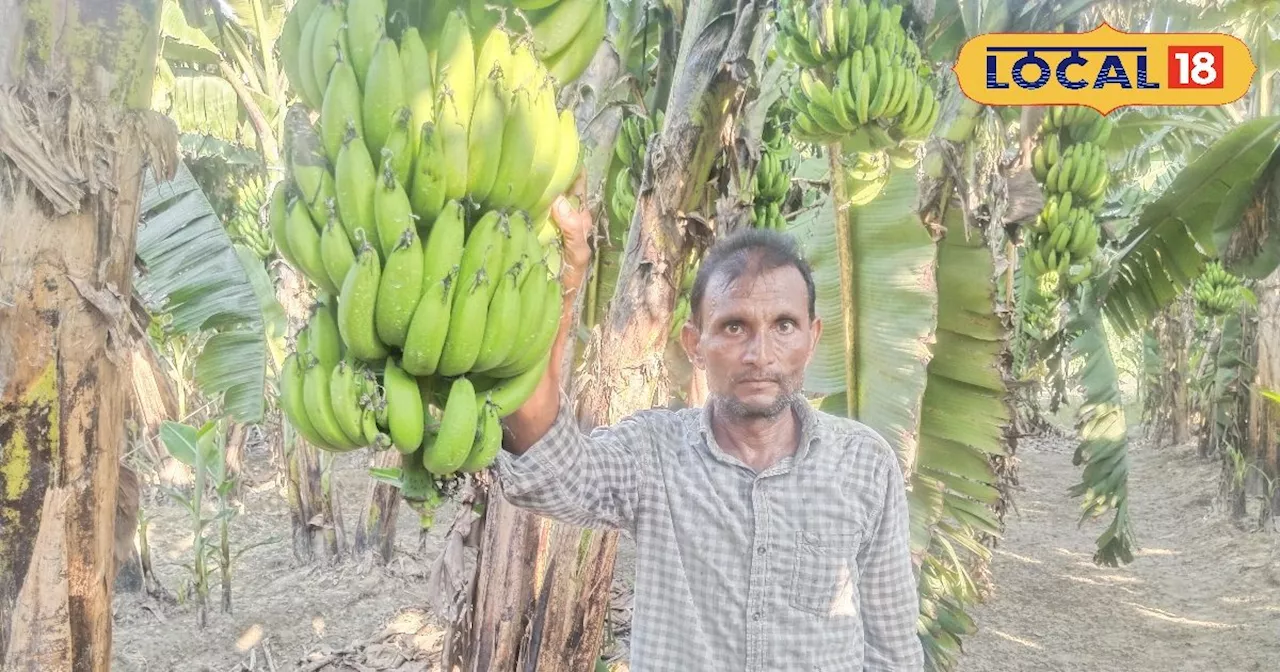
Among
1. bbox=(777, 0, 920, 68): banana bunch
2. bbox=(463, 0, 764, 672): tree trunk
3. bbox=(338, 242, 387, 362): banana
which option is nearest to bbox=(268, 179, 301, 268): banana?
bbox=(338, 242, 387, 362): banana

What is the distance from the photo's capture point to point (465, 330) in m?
1.06

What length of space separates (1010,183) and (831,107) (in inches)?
47.8

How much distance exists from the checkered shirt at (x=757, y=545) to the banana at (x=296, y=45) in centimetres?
67

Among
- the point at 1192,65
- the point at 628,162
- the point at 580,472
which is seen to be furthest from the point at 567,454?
the point at 1192,65

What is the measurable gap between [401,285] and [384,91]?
242 millimetres

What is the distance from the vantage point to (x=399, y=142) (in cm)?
102

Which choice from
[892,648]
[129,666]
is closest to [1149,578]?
[892,648]

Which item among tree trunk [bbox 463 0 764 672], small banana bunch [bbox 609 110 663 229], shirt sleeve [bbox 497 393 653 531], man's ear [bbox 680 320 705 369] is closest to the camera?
shirt sleeve [bbox 497 393 653 531]

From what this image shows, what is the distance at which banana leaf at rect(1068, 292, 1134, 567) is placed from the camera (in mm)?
4730

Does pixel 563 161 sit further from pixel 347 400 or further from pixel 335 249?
pixel 347 400

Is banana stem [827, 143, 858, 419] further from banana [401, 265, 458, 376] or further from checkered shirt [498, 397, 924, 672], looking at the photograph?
banana [401, 265, 458, 376]

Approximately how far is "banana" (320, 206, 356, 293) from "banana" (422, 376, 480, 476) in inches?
8.0

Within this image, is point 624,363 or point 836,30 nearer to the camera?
point 624,363

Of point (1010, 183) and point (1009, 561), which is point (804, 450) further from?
point (1009, 561)
